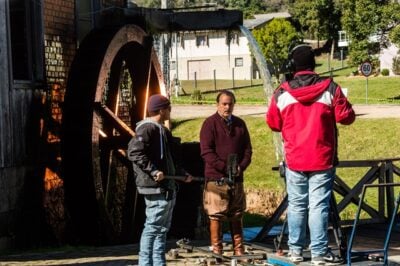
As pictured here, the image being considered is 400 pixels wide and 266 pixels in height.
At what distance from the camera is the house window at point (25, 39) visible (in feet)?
34.7

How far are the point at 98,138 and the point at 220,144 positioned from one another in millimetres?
3455

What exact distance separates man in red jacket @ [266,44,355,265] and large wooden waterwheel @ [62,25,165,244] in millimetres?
4571

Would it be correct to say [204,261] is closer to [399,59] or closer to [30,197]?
[30,197]

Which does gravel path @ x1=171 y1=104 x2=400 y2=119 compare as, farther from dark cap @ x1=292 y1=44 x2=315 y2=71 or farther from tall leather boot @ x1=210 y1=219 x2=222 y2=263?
dark cap @ x1=292 y1=44 x2=315 y2=71

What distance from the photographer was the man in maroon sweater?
25.8 feet

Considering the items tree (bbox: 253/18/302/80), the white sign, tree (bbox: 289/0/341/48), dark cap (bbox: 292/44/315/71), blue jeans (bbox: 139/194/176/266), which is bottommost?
blue jeans (bbox: 139/194/176/266)

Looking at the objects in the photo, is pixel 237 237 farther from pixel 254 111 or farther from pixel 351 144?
pixel 254 111

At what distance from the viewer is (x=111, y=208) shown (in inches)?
512

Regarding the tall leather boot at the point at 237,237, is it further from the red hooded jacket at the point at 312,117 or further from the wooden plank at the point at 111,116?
the wooden plank at the point at 111,116

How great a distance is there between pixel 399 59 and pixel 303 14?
1470 cm

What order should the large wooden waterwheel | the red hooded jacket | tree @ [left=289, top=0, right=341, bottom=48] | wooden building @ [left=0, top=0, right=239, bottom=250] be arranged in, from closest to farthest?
the red hooded jacket < wooden building @ [left=0, top=0, right=239, bottom=250] < the large wooden waterwheel < tree @ [left=289, top=0, right=341, bottom=48]

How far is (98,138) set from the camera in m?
11.0

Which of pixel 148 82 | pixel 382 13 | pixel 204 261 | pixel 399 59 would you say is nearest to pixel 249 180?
pixel 148 82

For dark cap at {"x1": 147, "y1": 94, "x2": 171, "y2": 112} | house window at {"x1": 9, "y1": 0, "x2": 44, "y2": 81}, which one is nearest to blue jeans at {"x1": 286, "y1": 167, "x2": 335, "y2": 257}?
dark cap at {"x1": 147, "y1": 94, "x2": 171, "y2": 112}
